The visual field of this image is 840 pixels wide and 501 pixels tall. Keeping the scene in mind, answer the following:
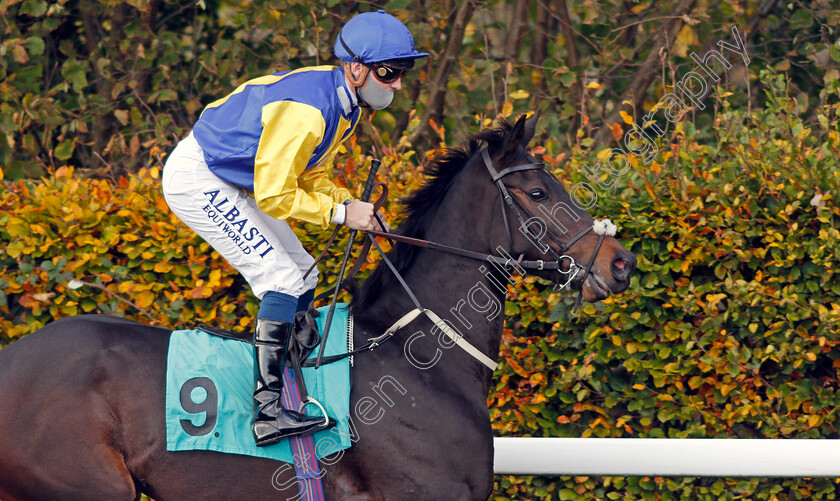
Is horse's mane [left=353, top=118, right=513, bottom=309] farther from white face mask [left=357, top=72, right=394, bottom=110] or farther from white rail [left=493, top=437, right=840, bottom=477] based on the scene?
white rail [left=493, top=437, right=840, bottom=477]

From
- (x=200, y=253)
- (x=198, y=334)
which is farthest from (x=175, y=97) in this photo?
(x=198, y=334)

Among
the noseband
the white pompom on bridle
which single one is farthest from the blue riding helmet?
the white pompom on bridle

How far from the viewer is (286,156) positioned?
266 cm

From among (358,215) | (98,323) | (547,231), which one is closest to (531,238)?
(547,231)

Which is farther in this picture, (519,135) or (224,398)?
(519,135)

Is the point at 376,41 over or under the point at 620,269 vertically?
over

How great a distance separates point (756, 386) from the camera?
12.4 feet

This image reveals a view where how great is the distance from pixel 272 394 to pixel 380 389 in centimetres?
37

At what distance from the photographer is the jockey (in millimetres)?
2682

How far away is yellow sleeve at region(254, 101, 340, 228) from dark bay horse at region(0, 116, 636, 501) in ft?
1.67

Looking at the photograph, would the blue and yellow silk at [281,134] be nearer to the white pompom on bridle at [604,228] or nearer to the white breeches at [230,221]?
the white breeches at [230,221]

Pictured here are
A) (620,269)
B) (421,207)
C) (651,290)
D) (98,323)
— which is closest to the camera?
(620,269)

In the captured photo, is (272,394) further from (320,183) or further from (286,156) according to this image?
(320,183)

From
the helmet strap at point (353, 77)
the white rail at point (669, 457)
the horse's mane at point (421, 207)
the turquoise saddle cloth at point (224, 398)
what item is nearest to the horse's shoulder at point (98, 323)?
the turquoise saddle cloth at point (224, 398)
